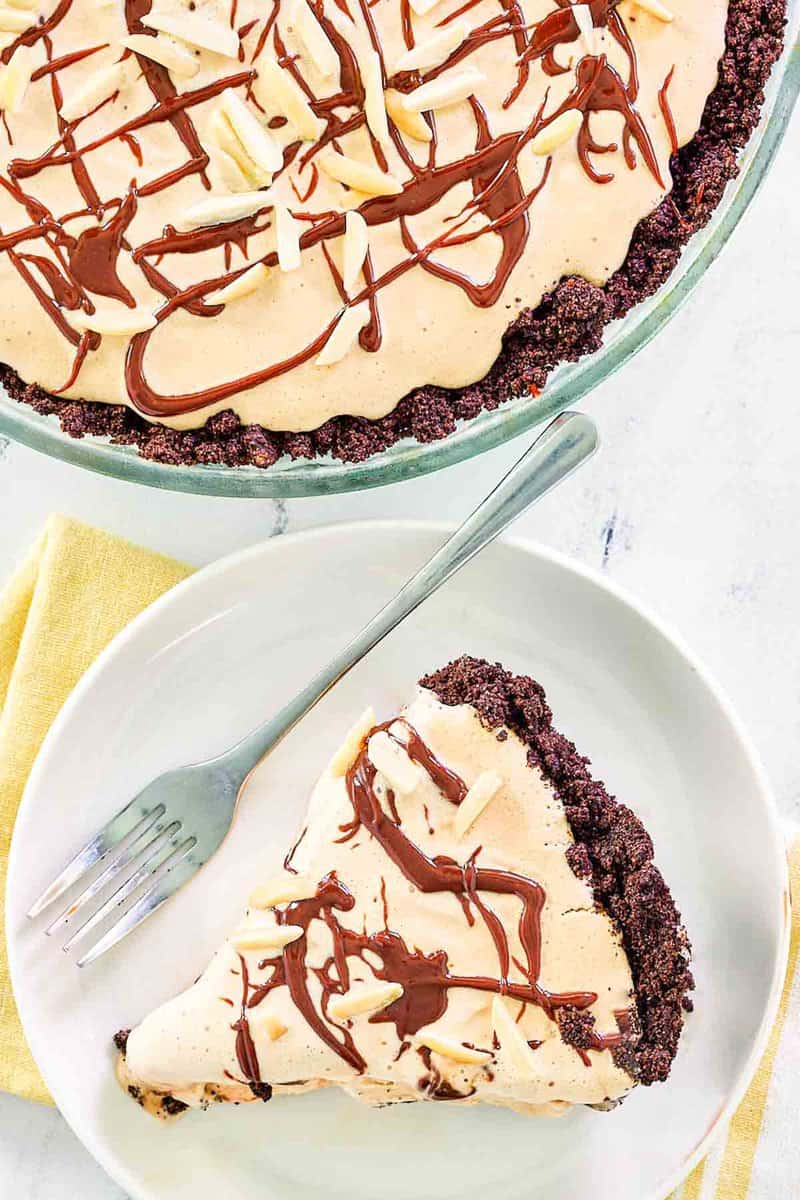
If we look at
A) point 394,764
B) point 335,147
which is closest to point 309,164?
point 335,147

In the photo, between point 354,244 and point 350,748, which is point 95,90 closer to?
point 354,244

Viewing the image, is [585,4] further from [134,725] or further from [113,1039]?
[113,1039]

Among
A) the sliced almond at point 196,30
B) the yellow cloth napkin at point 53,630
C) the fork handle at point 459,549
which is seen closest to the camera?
the sliced almond at point 196,30

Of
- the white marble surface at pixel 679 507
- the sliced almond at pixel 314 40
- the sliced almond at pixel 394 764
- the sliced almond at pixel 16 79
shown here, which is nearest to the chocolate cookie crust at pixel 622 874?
the sliced almond at pixel 394 764

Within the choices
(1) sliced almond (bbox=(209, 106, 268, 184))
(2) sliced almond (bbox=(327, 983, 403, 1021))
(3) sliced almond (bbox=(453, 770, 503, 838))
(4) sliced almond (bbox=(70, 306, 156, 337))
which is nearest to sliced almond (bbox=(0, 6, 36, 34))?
(1) sliced almond (bbox=(209, 106, 268, 184))

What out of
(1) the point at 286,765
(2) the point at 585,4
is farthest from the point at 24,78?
(1) the point at 286,765

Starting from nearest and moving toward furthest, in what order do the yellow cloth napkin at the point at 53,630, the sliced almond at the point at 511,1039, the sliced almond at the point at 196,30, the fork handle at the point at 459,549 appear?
1. the sliced almond at the point at 196,30
2. the sliced almond at the point at 511,1039
3. the fork handle at the point at 459,549
4. the yellow cloth napkin at the point at 53,630

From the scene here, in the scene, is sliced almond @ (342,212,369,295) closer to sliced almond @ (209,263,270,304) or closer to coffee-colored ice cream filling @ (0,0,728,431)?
coffee-colored ice cream filling @ (0,0,728,431)

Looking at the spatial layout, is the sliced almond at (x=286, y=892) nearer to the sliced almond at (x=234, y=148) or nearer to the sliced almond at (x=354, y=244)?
the sliced almond at (x=354, y=244)
